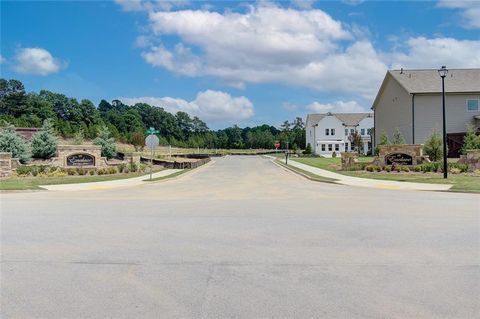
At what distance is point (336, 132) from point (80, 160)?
58.6 meters

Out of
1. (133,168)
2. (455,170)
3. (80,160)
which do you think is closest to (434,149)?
(455,170)

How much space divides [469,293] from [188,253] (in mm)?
4000

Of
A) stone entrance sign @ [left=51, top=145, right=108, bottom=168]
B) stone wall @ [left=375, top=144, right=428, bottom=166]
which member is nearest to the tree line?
stone entrance sign @ [left=51, top=145, right=108, bottom=168]

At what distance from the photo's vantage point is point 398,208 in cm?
1303

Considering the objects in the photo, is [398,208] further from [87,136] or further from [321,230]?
[87,136]

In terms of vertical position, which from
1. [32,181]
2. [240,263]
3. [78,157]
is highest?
[78,157]

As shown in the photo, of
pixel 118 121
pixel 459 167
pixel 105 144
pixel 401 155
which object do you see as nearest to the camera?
pixel 459 167

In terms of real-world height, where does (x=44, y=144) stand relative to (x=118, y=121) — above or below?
below

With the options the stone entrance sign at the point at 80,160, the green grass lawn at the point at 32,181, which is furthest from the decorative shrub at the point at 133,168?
the green grass lawn at the point at 32,181

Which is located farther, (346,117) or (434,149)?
(346,117)

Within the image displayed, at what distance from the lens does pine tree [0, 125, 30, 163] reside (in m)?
32.5

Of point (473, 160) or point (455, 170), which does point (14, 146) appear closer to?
point (455, 170)

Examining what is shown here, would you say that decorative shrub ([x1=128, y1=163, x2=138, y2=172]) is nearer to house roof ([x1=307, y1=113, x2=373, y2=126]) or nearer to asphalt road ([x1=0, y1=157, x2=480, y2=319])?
asphalt road ([x1=0, y1=157, x2=480, y2=319])

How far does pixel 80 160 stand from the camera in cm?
3262
